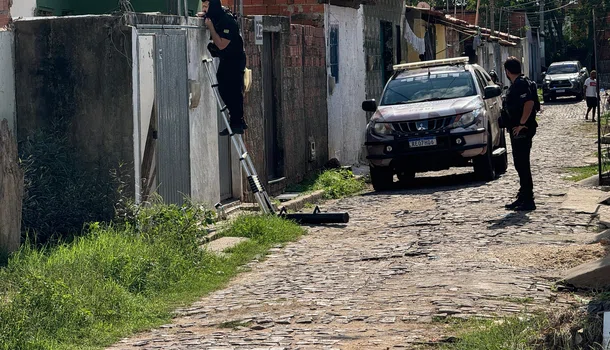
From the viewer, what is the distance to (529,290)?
8.27m

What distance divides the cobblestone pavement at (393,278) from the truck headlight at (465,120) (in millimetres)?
1556

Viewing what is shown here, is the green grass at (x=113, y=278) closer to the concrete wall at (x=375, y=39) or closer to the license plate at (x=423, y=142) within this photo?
the license plate at (x=423, y=142)

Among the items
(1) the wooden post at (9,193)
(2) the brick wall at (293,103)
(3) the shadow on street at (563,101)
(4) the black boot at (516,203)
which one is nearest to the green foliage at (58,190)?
(1) the wooden post at (9,193)

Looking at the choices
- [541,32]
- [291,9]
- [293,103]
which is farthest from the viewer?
[541,32]

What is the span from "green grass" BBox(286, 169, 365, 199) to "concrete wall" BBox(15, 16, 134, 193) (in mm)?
6041

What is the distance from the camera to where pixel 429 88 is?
689 inches

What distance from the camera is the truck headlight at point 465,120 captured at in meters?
16.3

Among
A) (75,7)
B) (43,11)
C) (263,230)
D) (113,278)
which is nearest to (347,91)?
(75,7)

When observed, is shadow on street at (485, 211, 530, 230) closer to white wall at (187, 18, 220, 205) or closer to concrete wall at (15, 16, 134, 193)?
white wall at (187, 18, 220, 205)

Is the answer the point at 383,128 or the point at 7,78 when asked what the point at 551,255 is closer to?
the point at 7,78

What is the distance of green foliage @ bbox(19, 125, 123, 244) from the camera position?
10359 millimetres

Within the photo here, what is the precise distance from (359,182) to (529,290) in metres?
10.0

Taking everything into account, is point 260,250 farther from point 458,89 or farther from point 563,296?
point 458,89

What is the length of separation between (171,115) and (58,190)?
183 centimetres
